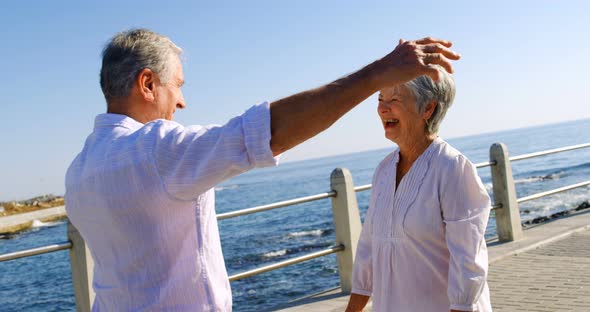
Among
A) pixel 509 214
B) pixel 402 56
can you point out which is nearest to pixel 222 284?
pixel 402 56

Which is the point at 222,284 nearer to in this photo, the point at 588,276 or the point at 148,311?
the point at 148,311

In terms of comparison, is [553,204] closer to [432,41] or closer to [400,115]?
[400,115]

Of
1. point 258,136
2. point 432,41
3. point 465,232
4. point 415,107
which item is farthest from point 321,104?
point 415,107

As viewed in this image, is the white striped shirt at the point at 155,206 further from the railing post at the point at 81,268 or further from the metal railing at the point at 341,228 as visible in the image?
the railing post at the point at 81,268

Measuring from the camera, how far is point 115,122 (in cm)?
173

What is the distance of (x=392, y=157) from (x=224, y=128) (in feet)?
6.43

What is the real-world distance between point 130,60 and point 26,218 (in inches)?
3644

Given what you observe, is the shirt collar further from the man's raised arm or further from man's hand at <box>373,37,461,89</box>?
man's hand at <box>373,37,461,89</box>

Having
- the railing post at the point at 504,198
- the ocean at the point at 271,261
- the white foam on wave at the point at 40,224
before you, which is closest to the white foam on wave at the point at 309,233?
the ocean at the point at 271,261

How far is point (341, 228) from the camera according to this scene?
23.9ft

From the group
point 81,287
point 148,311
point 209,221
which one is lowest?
point 81,287

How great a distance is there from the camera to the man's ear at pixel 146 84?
1759mm

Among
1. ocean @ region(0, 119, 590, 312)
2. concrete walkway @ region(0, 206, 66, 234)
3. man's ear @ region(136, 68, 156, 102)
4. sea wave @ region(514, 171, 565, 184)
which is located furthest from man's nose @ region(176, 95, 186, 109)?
concrete walkway @ region(0, 206, 66, 234)

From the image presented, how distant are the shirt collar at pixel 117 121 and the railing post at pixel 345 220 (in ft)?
18.1
